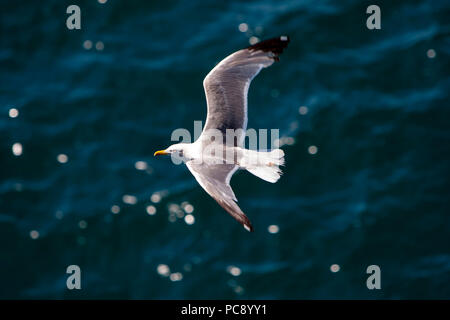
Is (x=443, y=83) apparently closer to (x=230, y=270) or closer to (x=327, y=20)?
(x=327, y=20)

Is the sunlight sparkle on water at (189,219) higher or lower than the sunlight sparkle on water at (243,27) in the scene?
lower

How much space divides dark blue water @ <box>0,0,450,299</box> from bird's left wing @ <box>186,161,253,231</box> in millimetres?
5368

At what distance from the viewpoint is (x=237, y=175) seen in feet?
56.1

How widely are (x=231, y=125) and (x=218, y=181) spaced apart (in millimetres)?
1577

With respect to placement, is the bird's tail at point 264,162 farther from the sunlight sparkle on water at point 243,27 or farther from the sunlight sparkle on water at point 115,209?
the sunlight sparkle on water at point 243,27

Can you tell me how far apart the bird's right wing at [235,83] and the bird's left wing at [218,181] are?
1.03 m

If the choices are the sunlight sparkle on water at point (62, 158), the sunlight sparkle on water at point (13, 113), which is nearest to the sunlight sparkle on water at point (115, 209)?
the sunlight sparkle on water at point (62, 158)

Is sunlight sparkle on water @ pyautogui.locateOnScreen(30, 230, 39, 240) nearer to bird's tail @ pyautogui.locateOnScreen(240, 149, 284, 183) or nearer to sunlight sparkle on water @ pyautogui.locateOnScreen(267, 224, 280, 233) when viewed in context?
sunlight sparkle on water @ pyautogui.locateOnScreen(267, 224, 280, 233)

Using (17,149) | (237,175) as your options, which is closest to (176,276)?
(237,175)

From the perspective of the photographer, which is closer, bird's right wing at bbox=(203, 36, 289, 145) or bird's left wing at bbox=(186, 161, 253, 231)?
bird's left wing at bbox=(186, 161, 253, 231)

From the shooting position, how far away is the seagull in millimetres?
11406

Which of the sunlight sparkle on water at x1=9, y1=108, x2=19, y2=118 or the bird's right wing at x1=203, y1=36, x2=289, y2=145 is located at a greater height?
the sunlight sparkle on water at x1=9, y1=108, x2=19, y2=118

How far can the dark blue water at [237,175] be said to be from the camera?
16.3m

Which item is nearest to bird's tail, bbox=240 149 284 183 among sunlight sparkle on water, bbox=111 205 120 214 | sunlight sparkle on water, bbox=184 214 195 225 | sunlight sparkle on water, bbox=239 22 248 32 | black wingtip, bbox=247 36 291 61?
black wingtip, bbox=247 36 291 61
